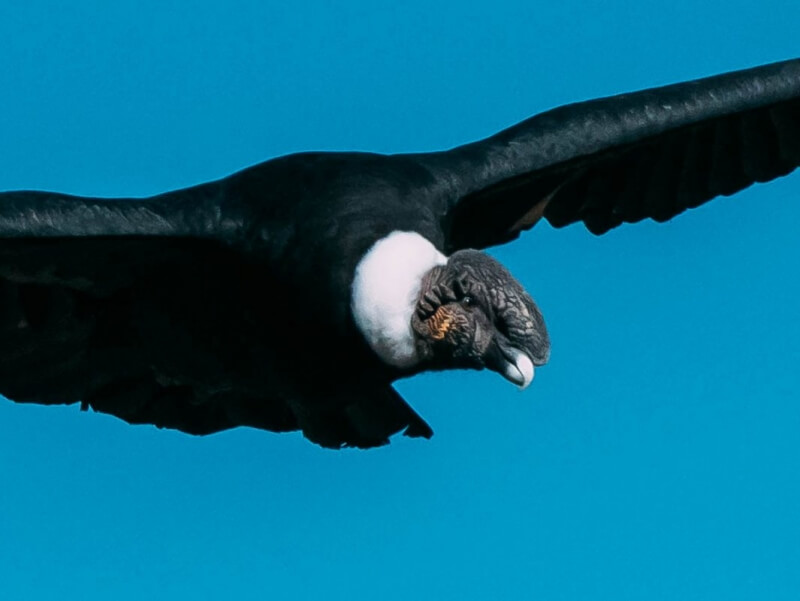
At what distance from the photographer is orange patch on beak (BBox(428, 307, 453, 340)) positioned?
13109 millimetres

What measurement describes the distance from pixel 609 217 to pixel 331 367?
9.36 ft

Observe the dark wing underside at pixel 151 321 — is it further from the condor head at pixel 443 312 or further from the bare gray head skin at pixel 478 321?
the bare gray head skin at pixel 478 321

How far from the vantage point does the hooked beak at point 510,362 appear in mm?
12680

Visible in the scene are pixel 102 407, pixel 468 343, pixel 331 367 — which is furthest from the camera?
pixel 102 407

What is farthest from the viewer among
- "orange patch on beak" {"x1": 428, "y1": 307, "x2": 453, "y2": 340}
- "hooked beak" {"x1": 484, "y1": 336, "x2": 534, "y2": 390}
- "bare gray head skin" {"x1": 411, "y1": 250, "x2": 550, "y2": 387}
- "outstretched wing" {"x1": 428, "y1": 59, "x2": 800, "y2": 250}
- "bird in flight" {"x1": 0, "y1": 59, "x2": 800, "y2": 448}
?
"outstretched wing" {"x1": 428, "y1": 59, "x2": 800, "y2": 250}

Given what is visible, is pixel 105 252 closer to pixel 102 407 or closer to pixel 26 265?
pixel 26 265

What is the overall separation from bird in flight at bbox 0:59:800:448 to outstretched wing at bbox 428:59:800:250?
1 cm

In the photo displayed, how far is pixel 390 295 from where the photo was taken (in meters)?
13.3

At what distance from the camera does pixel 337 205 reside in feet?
45.0

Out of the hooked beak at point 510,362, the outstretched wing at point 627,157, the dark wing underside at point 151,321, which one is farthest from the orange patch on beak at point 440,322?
the outstretched wing at point 627,157

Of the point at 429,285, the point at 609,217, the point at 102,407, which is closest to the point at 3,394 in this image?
the point at 102,407

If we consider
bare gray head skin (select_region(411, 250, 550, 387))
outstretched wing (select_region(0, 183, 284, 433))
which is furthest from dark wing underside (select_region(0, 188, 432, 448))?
bare gray head skin (select_region(411, 250, 550, 387))

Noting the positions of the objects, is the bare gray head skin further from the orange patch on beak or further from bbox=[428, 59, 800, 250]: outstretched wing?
bbox=[428, 59, 800, 250]: outstretched wing

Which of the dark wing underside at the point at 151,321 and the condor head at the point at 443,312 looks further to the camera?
the dark wing underside at the point at 151,321
